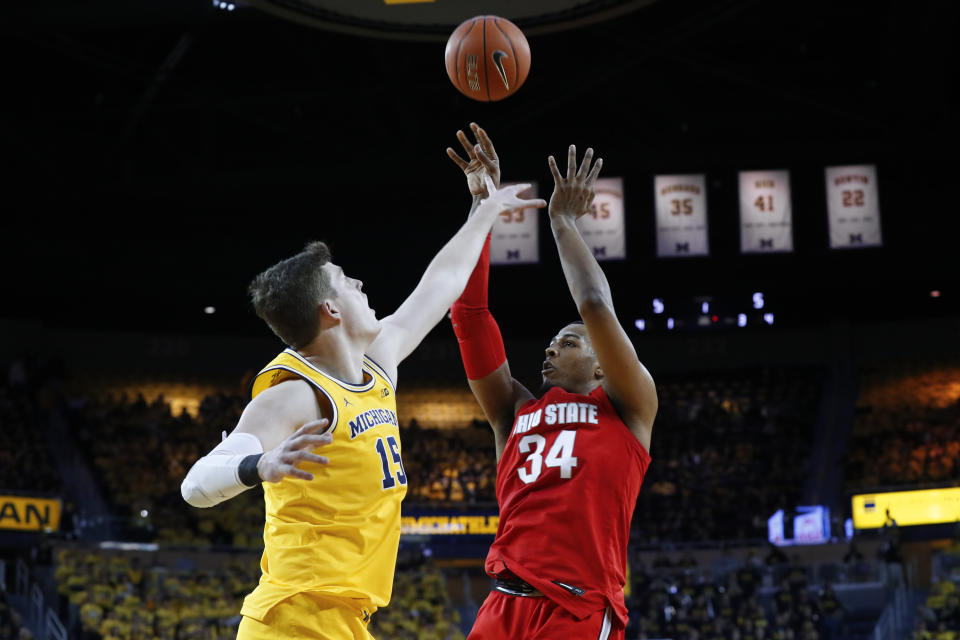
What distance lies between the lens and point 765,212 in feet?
69.4

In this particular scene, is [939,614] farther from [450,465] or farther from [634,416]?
[634,416]

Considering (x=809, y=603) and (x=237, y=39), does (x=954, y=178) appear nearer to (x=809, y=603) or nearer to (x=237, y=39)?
(x=809, y=603)

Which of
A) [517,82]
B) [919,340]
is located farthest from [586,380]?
[919,340]

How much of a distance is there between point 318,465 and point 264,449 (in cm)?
22

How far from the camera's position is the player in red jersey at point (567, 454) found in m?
4.04

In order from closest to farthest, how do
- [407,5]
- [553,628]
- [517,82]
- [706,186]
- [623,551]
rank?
1. [553,628]
2. [623,551]
3. [517,82]
4. [407,5]
5. [706,186]

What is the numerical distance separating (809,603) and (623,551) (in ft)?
49.7

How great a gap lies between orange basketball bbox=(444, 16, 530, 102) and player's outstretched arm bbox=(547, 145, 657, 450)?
269 centimetres

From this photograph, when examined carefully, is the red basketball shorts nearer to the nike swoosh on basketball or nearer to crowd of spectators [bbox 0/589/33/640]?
the nike swoosh on basketball

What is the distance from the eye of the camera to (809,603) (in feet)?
59.3

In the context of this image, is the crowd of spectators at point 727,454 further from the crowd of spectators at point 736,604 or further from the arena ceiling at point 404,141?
the arena ceiling at point 404,141

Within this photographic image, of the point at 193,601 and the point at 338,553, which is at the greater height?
the point at 338,553

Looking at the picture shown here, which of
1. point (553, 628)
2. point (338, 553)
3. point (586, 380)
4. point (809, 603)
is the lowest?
point (809, 603)

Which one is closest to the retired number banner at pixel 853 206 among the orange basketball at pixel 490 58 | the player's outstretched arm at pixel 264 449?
the orange basketball at pixel 490 58
